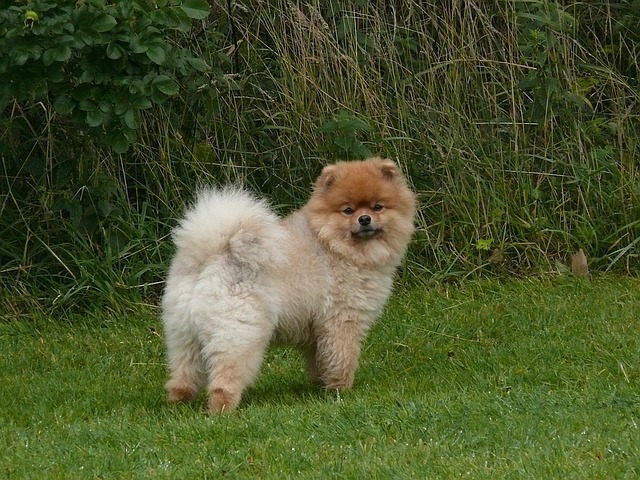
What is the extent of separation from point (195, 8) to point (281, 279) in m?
2.04

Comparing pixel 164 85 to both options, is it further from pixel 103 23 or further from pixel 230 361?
pixel 230 361

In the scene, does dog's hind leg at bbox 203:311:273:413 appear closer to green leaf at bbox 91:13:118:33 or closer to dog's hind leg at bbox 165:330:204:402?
dog's hind leg at bbox 165:330:204:402

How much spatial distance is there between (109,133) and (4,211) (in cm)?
158

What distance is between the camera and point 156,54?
6867 mm

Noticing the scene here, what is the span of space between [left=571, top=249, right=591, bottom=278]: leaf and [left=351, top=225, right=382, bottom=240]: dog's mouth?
2.69m

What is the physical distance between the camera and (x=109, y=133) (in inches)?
292

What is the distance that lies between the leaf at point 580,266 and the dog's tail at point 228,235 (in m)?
3.35

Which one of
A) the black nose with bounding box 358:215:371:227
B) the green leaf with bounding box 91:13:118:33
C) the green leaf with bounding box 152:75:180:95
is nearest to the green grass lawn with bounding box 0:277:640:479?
A: the black nose with bounding box 358:215:371:227

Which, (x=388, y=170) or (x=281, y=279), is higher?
(x=388, y=170)

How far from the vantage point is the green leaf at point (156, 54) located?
684 centimetres

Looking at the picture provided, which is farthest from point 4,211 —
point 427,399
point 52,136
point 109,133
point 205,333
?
point 427,399

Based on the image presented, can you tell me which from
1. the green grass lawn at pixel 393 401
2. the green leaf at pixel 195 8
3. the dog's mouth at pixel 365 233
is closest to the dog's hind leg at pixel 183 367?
the green grass lawn at pixel 393 401

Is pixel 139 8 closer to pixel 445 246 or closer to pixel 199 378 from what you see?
pixel 199 378

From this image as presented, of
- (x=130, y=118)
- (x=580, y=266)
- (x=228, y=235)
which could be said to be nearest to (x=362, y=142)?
(x=580, y=266)
